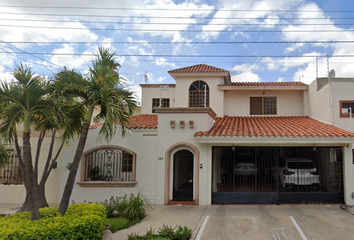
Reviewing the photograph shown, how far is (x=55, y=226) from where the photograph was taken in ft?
22.0

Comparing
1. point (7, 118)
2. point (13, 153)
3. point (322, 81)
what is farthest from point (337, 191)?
point (13, 153)

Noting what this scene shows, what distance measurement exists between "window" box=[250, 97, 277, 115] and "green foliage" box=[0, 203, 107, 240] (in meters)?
13.1

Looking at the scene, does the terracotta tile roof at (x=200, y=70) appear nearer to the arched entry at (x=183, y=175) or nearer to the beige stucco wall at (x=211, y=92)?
the beige stucco wall at (x=211, y=92)

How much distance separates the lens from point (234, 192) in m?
12.2

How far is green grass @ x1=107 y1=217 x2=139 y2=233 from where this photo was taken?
874 cm

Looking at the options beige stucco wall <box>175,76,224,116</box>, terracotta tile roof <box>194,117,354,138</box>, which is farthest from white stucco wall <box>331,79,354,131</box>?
beige stucco wall <box>175,76,224,116</box>

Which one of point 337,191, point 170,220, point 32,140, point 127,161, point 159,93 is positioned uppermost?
point 159,93

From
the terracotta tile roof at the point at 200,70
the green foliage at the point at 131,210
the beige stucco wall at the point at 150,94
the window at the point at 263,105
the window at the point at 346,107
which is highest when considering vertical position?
the terracotta tile roof at the point at 200,70

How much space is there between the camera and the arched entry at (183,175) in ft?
41.1

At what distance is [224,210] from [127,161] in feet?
19.0

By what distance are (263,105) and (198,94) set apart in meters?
4.41

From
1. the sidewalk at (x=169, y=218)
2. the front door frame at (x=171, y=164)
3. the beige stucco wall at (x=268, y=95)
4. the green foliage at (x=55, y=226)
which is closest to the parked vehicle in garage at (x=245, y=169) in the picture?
the front door frame at (x=171, y=164)

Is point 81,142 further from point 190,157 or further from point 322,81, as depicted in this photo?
point 322,81

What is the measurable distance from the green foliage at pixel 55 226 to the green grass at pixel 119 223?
0.98m
